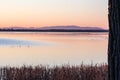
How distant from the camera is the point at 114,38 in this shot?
335 cm

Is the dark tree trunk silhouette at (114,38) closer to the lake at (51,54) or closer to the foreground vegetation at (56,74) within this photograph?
the foreground vegetation at (56,74)

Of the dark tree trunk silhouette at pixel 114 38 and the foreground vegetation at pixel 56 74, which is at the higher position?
the dark tree trunk silhouette at pixel 114 38

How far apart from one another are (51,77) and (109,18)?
5.73m

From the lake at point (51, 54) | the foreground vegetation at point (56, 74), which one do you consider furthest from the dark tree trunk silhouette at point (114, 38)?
the lake at point (51, 54)

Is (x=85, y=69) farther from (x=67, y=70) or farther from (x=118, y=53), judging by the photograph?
(x=118, y=53)

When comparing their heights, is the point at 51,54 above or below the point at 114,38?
below

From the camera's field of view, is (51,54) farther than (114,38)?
Yes

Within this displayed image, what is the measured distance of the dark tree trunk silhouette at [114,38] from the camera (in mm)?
3324

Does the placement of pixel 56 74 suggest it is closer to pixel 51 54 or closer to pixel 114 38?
pixel 114 38

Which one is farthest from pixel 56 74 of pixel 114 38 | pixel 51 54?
pixel 51 54

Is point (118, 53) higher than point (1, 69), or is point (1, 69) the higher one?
point (118, 53)

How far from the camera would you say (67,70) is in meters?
9.15

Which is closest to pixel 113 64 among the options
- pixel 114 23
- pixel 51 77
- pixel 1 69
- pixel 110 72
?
pixel 110 72

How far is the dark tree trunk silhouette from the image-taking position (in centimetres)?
332
